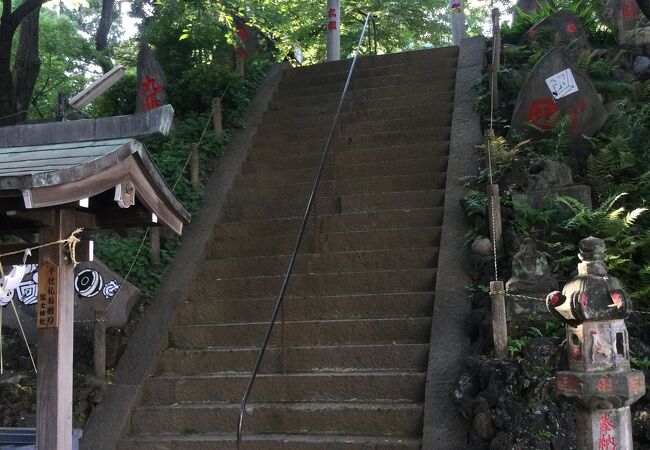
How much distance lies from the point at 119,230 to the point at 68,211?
88 cm

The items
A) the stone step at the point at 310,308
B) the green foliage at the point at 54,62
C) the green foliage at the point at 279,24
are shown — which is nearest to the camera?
the stone step at the point at 310,308

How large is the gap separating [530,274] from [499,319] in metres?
0.68

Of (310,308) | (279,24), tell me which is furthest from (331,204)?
(279,24)

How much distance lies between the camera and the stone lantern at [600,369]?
3.47 meters

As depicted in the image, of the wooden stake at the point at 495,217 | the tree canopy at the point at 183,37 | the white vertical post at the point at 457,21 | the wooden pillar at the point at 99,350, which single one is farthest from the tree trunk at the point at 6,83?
the white vertical post at the point at 457,21

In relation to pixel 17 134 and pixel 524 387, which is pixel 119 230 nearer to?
pixel 17 134

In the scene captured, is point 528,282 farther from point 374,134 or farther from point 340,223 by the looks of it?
point 374,134

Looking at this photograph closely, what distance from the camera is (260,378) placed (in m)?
6.05

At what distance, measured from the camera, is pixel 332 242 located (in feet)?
24.8

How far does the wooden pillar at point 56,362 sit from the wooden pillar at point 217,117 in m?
5.70

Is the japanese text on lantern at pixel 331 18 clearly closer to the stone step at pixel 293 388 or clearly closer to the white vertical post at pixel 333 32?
the white vertical post at pixel 333 32

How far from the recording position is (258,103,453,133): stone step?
952 centimetres

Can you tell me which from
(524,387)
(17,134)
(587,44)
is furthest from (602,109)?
(17,134)

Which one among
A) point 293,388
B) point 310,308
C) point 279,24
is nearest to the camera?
point 293,388
